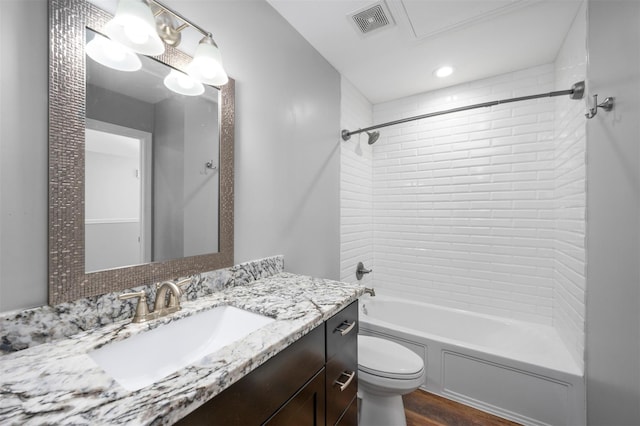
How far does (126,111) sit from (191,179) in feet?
1.09

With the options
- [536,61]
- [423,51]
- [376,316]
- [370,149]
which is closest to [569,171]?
[536,61]

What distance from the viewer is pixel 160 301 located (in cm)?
92

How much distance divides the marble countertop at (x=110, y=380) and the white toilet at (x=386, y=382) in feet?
2.66

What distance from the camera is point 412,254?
2.70 m

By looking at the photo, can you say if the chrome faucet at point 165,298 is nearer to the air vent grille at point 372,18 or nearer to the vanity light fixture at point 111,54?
the vanity light fixture at point 111,54

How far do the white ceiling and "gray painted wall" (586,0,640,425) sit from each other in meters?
0.36

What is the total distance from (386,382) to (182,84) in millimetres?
1774

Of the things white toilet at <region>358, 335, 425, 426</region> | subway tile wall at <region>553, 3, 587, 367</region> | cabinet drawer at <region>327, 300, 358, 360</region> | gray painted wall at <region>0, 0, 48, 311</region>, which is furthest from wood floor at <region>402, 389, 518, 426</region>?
gray painted wall at <region>0, 0, 48, 311</region>

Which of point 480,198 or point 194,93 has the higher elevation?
point 194,93

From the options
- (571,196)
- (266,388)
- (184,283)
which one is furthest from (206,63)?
(571,196)

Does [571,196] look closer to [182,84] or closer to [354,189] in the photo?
[354,189]

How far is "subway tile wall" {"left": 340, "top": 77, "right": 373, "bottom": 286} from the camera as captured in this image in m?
2.36

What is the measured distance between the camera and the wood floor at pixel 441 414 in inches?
65.4

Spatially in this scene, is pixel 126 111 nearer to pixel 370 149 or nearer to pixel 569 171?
pixel 370 149
